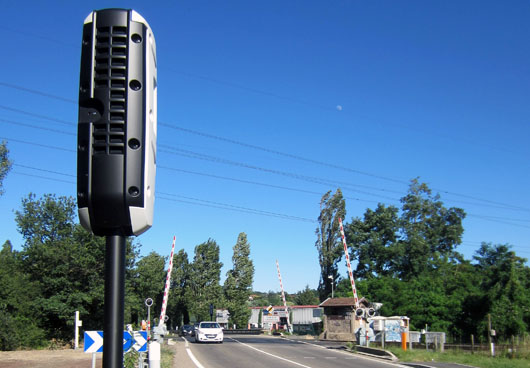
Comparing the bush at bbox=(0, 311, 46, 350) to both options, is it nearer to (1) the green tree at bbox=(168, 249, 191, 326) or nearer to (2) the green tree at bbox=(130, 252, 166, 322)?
(2) the green tree at bbox=(130, 252, 166, 322)

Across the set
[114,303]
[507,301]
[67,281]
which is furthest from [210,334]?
[114,303]

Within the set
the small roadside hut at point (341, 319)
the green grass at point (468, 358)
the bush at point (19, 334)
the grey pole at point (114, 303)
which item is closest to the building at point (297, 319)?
the small roadside hut at point (341, 319)

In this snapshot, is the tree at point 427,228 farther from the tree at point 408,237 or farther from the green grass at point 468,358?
the green grass at point 468,358

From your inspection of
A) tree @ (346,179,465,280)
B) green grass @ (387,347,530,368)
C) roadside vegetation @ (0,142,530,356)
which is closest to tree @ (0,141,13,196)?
roadside vegetation @ (0,142,530,356)

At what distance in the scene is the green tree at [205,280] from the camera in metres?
75.2

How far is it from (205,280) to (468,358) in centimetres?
5588

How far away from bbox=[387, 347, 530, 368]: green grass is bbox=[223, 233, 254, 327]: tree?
49.5 m

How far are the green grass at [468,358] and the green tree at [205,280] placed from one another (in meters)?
50.0

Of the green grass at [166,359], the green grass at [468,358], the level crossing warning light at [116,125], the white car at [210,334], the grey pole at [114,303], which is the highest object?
the level crossing warning light at [116,125]

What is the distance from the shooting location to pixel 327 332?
152ft

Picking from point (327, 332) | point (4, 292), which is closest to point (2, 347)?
point (4, 292)

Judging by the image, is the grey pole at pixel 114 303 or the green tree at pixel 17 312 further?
the green tree at pixel 17 312

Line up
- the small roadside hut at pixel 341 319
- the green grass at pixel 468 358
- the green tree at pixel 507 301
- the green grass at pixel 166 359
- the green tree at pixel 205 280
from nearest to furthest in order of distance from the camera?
the green grass at pixel 166 359 → the green grass at pixel 468 358 → the green tree at pixel 507 301 → the small roadside hut at pixel 341 319 → the green tree at pixel 205 280

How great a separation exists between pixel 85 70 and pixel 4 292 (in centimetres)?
3670
